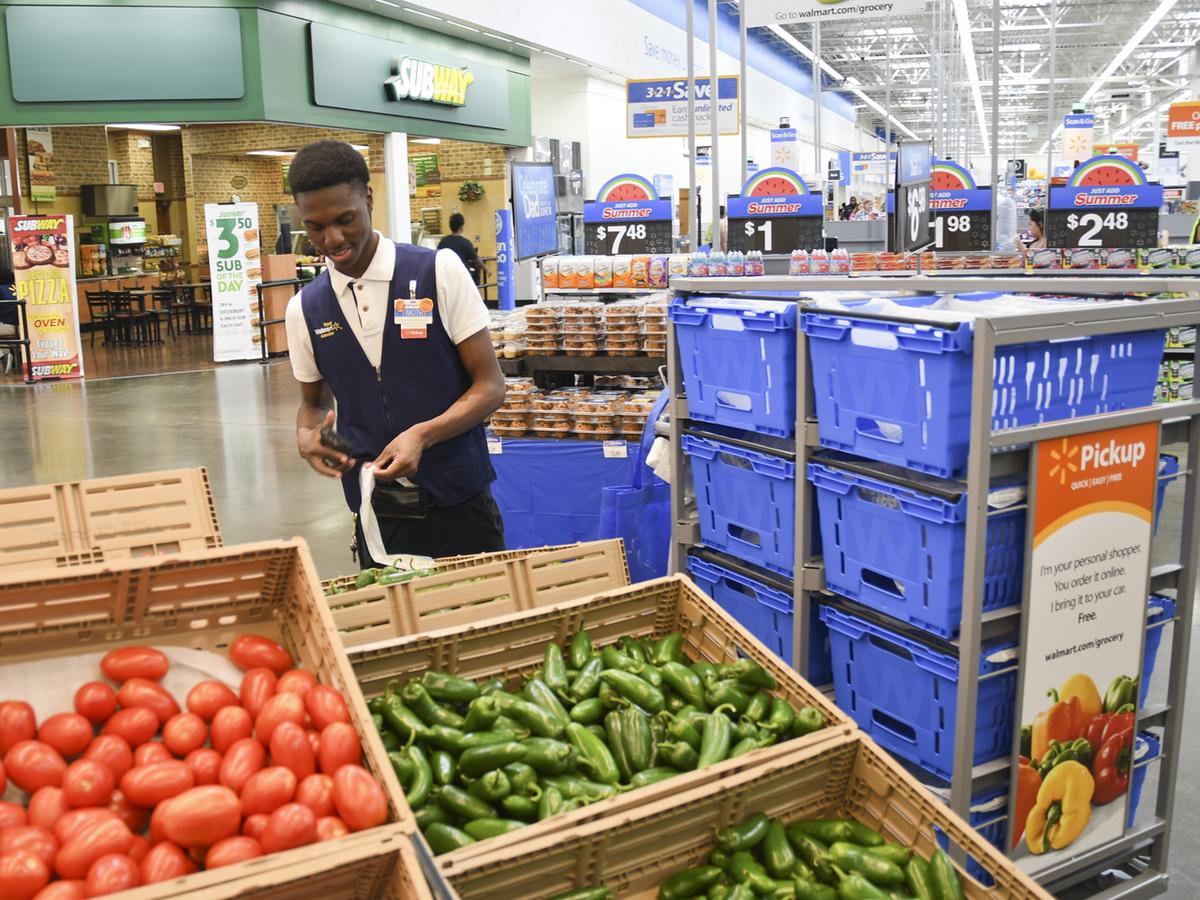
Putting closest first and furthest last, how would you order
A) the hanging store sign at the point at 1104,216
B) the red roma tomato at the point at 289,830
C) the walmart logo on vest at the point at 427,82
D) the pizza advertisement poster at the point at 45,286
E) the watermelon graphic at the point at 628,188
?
1. the red roma tomato at the point at 289,830
2. the hanging store sign at the point at 1104,216
3. the watermelon graphic at the point at 628,188
4. the pizza advertisement poster at the point at 45,286
5. the walmart logo on vest at the point at 427,82

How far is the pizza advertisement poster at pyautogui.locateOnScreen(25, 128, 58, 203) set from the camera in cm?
1809

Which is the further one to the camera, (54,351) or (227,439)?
(54,351)

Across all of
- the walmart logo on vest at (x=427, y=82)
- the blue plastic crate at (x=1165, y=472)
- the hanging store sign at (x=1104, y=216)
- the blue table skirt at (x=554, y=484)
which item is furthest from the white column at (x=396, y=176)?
the blue plastic crate at (x=1165, y=472)

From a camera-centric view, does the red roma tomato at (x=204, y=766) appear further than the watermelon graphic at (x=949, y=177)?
No

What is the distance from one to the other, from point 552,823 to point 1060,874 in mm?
1540

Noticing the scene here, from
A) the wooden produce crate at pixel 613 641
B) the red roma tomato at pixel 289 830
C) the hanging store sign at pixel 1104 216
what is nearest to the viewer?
the red roma tomato at pixel 289 830

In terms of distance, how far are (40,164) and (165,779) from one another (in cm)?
1917

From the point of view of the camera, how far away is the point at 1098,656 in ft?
9.05

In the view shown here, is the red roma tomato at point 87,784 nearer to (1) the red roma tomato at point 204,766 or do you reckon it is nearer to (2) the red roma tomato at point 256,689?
(1) the red roma tomato at point 204,766

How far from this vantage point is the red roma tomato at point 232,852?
155 centimetres

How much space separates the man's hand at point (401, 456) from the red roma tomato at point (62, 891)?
4.82 ft

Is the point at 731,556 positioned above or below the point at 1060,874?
above

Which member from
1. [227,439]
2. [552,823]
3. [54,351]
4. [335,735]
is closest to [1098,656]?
[552,823]

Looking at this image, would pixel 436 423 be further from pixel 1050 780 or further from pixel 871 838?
pixel 1050 780
